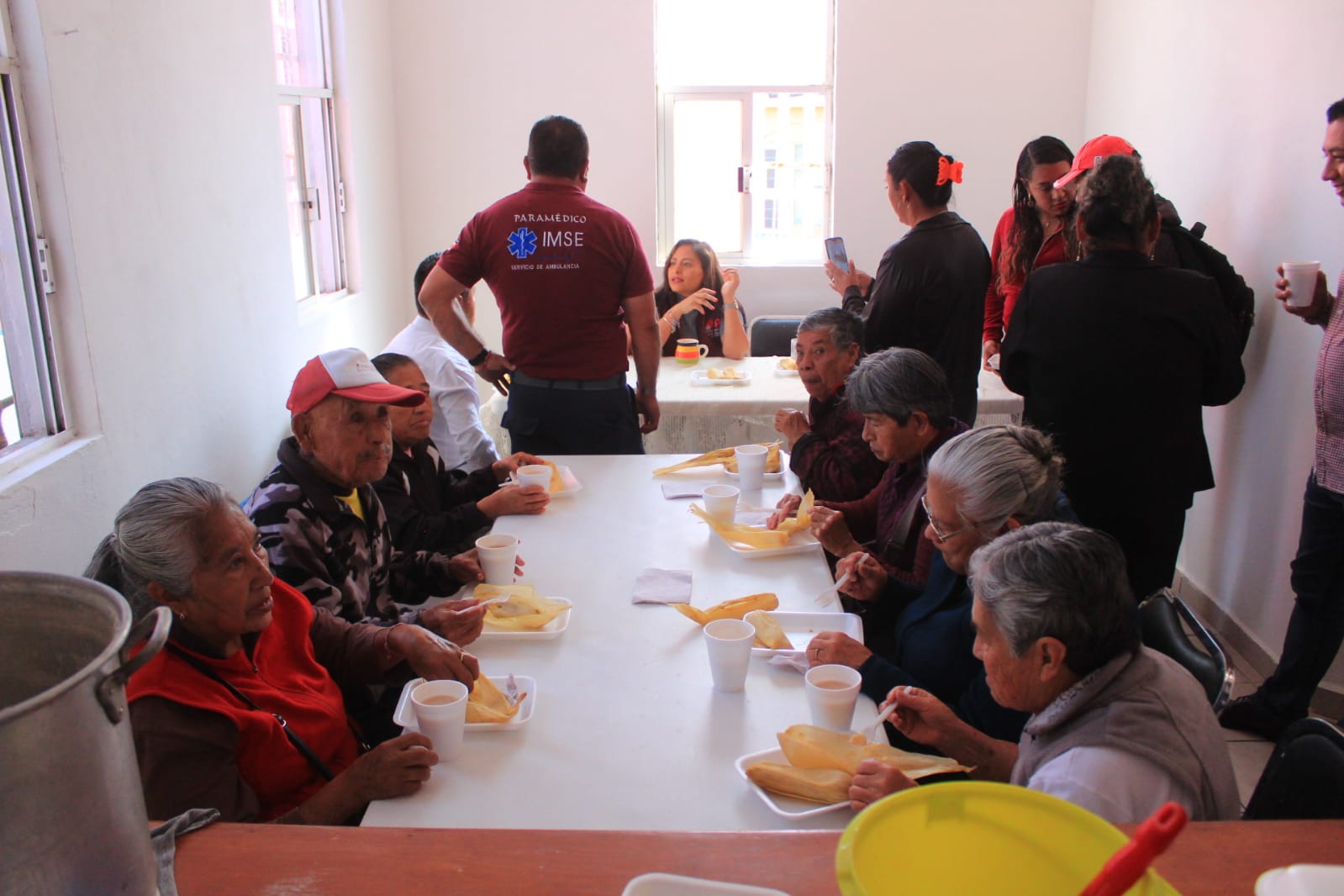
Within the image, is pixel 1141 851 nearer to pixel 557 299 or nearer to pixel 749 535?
pixel 749 535

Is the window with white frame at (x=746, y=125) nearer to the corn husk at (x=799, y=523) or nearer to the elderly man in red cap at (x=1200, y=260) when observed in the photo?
the elderly man in red cap at (x=1200, y=260)

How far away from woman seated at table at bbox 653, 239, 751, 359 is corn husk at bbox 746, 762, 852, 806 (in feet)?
11.9

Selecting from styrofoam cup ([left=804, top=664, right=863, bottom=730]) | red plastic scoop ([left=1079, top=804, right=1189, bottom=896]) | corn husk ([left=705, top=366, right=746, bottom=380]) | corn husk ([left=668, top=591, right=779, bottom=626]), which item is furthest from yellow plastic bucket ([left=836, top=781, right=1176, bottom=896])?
corn husk ([left=705, top=366, right=746, bottom=380])

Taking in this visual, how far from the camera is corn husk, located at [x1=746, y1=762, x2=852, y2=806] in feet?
4.76

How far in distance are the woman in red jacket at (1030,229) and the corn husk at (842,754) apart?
8.61 feet

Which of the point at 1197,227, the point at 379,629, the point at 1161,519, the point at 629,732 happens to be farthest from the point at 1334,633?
the point at 379,629

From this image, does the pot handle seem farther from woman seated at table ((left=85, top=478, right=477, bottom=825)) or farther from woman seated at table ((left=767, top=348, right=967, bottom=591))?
woman seated at table ((left=767, top=348, right=967, bottom=591))

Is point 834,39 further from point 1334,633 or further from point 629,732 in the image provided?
point 629,732

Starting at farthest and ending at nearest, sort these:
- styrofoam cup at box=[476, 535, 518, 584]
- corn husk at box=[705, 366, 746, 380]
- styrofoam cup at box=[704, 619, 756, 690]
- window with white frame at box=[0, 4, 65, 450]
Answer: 1. corn husk at box=[705, 366, 746, 380]
2. window with white frame at box=[0, 4, 65, 450]
3. styrofoam cup at box=[476, 535, 518, 584]
4. styrofoam cup at box=[704, 619, 756, 690]

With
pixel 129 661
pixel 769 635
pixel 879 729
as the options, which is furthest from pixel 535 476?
pixel 129 661

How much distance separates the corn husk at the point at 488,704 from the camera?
1.68 m

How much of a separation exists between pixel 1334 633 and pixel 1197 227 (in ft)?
4.44

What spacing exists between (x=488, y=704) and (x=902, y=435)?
1252 millimetres

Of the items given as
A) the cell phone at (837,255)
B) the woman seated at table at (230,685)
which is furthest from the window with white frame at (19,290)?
the cell phone at (837,255)
